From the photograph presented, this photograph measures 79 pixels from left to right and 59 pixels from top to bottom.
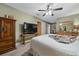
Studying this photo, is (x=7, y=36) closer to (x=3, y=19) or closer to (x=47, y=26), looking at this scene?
(x=3, y=19)

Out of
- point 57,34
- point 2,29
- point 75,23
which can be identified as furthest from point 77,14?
point 2,29

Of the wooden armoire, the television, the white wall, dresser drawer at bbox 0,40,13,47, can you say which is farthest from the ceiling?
dresser drawer at bbox 0,40,13,47

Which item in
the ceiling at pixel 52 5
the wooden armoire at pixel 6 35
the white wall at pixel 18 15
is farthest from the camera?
the wooden armoire at pixel 6 35

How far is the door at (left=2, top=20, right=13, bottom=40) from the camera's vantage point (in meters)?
2.70

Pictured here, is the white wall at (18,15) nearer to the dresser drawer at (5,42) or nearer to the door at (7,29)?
the door at (7,29)

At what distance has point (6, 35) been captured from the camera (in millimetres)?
2799

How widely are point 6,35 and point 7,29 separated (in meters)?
0.19

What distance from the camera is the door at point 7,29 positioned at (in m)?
2.70

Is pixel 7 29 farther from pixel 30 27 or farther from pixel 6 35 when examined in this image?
pixel 30 27

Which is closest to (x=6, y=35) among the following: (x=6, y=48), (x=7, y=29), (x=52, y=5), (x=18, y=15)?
(x=7, y=29)

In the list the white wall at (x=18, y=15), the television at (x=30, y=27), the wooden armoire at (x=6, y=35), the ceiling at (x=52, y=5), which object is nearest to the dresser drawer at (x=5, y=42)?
the wooden armoire at (x=6, y=35)

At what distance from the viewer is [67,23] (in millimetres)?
1781

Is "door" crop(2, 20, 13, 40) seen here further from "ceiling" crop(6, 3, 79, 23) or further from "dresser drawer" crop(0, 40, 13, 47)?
"ceiling" crop(6, 3, 79, 23)

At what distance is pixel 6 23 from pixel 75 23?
2002 mm
